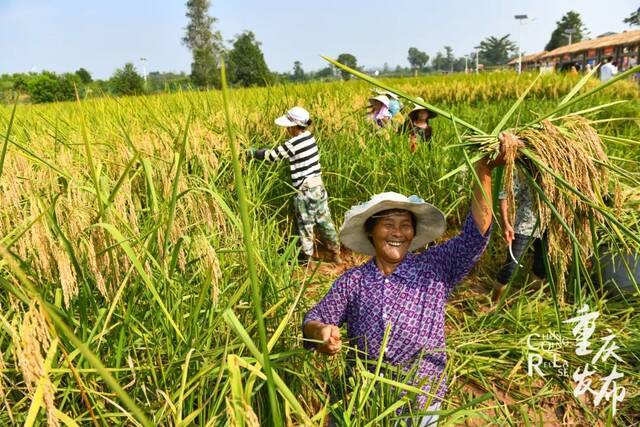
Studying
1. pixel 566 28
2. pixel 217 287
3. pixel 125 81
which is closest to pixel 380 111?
pixel 125 81

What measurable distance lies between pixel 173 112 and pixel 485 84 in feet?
31.0

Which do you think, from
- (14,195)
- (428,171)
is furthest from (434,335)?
(428,171)

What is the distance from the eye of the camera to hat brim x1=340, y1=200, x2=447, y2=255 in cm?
152

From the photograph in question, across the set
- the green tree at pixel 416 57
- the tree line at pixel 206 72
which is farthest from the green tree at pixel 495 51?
the green tree at pixel 416 57

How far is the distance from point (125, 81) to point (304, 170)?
290 centimetres

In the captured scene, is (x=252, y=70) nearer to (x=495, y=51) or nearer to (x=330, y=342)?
(x=330, y=342)

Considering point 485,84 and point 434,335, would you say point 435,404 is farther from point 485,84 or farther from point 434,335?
point 485,84

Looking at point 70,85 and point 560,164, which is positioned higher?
point 70,85

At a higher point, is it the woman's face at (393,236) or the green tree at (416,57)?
the green tree at (416,57)

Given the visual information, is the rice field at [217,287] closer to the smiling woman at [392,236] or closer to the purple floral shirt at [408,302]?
the purple floral shirt at [408,302]

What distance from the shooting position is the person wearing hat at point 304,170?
3229 millimetres

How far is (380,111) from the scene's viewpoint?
4.50 metres

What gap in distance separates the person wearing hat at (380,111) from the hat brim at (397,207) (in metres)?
2.82

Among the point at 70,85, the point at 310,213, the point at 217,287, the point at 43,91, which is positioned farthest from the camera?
the point at 43,91
